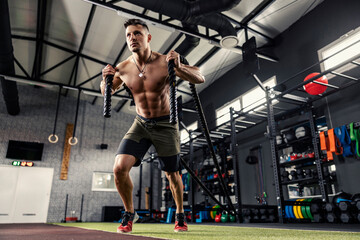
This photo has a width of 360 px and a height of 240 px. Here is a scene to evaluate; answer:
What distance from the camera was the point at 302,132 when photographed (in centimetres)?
453

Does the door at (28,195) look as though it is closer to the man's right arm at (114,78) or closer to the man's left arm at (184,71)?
the man's right arm at (114,78)

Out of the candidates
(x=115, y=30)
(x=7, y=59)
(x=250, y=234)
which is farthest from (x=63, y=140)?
(x=250, y=234)

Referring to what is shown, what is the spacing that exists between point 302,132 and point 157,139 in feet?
11.5

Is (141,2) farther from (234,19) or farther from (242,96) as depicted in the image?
(242,96)

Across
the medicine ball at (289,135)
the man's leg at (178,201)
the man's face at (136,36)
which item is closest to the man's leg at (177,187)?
the man's leg at (178,201)

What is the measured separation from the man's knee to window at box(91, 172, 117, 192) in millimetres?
8620

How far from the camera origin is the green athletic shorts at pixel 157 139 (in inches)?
72.8

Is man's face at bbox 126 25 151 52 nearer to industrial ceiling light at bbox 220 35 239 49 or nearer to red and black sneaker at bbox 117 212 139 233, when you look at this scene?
red and black sneaker at bbox 117 212 139 233

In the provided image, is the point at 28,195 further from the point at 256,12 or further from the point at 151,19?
the point at 256,12

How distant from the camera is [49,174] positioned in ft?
29.9

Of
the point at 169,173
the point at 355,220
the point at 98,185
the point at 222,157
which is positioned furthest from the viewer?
the point at 98,185

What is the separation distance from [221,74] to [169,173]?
623 cm

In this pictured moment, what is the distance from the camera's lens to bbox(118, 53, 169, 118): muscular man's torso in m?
1.85

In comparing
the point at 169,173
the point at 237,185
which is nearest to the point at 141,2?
the point at 169,173
